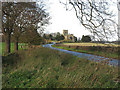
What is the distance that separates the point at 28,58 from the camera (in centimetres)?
577

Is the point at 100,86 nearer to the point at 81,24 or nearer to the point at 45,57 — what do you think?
the point at 81,24

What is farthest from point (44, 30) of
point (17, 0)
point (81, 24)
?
point (81, 24)

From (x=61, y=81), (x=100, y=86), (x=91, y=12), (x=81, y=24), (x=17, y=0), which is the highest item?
(x=17, y=0)

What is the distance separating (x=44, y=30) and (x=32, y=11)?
2.45 metres

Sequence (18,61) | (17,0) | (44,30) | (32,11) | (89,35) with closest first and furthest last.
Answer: (89,35) < (18,61) < (17,0) < (32,11) < (44,30)

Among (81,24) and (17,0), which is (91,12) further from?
(17,0)

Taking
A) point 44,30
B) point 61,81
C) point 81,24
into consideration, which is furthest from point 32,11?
point 61,81

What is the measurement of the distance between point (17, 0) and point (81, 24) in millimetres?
5180

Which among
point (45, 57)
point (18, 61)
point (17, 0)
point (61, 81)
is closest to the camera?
point (61, 81)

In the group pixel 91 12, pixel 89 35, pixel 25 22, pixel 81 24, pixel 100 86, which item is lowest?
pixel 100 86

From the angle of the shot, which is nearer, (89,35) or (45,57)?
(89,35)

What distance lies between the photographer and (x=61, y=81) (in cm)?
313

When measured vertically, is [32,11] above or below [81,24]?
above

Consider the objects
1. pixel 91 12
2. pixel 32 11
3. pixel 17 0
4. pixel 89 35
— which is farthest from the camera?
pixel 32 11
